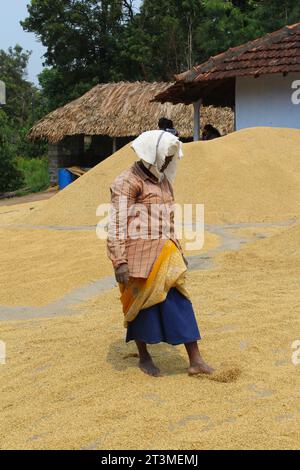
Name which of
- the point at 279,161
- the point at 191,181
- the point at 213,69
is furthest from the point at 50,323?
the point at 213,69

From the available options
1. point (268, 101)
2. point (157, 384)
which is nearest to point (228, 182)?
point (268, 101)

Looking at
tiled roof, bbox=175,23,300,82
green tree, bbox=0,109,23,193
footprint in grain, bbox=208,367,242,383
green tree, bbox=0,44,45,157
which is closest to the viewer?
footprint in grain, bbox=208,367,242,383

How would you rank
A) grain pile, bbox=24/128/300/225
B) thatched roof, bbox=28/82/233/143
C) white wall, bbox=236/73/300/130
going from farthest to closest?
thatched roof, bbox=28/82/233/143
white wall, bbox=236/73/300/130
grain pile, bbox=24/128/300/225

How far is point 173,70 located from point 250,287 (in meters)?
23.7

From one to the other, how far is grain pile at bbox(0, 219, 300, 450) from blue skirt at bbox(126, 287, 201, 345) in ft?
0.79

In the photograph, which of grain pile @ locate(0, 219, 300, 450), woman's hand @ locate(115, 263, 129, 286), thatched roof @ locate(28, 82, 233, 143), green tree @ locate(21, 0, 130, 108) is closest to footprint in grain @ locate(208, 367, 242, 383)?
grain pile @ locate(0, 219, 300, 450)

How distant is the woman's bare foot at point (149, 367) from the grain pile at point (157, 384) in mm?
58

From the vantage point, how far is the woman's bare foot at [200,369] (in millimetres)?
3526

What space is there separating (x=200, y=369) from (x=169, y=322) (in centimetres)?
32

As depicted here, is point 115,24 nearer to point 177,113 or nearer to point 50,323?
point 177,113

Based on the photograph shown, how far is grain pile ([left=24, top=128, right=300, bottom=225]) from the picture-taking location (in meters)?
10.2

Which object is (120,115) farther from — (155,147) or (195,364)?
(195,364)

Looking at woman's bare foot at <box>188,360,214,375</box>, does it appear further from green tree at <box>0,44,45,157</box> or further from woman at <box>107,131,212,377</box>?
green tree at <box>0,44,45,157</box>
